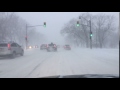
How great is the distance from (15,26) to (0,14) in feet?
28.7

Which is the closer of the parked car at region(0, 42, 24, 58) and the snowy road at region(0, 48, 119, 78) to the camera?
the snowy road at region(0, 48, 119, 78)

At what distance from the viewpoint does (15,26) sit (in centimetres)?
6122

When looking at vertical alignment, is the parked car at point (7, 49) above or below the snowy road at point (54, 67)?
above

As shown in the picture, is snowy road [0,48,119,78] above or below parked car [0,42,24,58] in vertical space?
below

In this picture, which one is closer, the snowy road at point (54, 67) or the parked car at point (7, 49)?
the snowy road at point (54, 67)

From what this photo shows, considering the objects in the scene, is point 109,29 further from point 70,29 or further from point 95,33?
point 70,29

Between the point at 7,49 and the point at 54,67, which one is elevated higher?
the point at 7,49

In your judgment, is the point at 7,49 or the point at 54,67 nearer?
the point at 54,67
